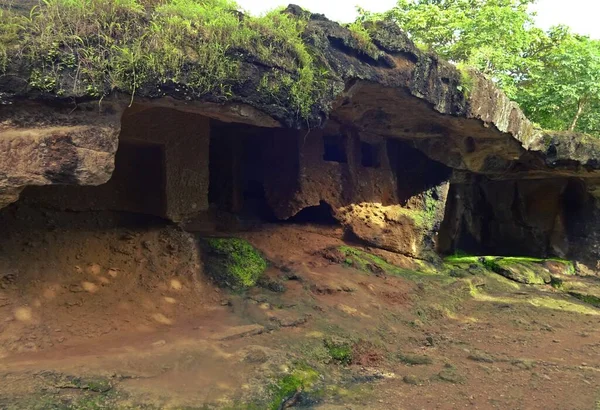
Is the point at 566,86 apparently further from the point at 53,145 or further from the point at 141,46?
the point at 53,145

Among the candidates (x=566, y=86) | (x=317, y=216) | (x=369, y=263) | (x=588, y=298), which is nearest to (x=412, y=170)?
(x=317, y=216)

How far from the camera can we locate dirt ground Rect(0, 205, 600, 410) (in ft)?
14.6

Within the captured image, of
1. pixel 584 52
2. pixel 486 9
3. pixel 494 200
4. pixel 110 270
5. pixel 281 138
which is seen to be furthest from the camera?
pixel 486 9

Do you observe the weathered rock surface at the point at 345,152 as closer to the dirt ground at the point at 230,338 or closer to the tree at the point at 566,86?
the dirt ground at the point at 230,338

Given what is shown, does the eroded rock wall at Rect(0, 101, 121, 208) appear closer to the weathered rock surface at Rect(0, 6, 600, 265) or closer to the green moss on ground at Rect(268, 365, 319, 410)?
the weathered rock surface at Rect(0, 6, 600, 265)

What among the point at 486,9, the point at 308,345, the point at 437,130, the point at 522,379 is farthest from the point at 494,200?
the point at 308,345

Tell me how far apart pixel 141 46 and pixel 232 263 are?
3480 mm

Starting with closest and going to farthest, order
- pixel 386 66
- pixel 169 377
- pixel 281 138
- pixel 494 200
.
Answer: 1. pixel 169 377
2. pixel 386 66
3. pixel 281 138
4. pixel 494 200

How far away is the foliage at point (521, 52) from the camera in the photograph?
619 inches

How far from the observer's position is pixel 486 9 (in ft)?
58.6

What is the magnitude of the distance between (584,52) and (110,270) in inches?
633

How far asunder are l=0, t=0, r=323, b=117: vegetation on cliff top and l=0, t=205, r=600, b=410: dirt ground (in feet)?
6.58

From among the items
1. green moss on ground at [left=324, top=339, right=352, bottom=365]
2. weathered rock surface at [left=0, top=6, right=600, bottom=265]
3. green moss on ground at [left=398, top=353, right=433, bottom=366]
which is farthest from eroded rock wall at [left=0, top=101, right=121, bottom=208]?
green moss on ground at [left=398, top=353, right=433, bottom=366]

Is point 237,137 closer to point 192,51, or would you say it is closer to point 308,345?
point 192,51
